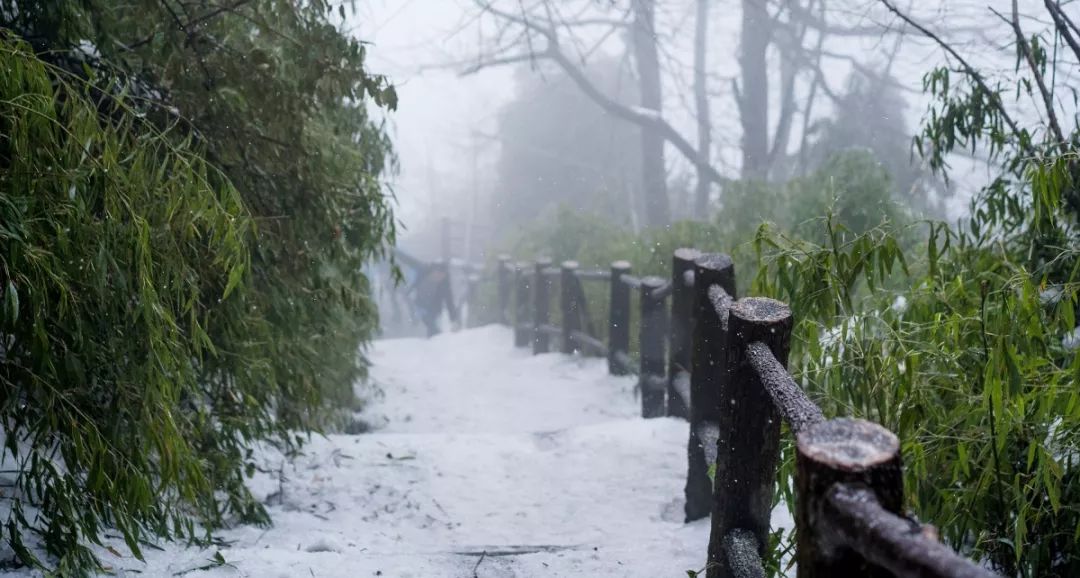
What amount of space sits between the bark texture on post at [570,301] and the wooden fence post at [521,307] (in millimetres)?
2259

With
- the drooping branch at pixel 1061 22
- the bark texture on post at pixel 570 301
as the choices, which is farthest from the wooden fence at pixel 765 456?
the bark texture on post at pixel 570 301

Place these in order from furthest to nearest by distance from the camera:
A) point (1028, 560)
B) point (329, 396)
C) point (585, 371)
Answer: point (585, 371), point (329, 396), point (1028, 560)

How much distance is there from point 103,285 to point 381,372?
8.31 metres

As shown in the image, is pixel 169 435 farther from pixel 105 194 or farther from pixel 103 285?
pixel 105 194

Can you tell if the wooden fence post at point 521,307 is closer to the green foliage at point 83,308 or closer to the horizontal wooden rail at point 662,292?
the horizontal wooden rail at point 662,292

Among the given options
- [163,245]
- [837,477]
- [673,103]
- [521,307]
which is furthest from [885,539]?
[673,103]

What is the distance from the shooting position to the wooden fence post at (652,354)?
5762mm

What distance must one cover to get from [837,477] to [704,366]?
7.27 ft

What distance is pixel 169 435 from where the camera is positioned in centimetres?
204

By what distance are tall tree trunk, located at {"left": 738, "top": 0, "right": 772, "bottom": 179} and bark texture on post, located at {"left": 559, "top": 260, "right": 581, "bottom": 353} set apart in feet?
25.7

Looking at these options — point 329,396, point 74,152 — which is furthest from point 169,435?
point 329,396

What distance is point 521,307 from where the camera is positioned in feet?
39.3

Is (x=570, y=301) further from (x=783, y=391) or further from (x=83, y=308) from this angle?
(x=783, y=391)

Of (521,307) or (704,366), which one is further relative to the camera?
(521,307)
